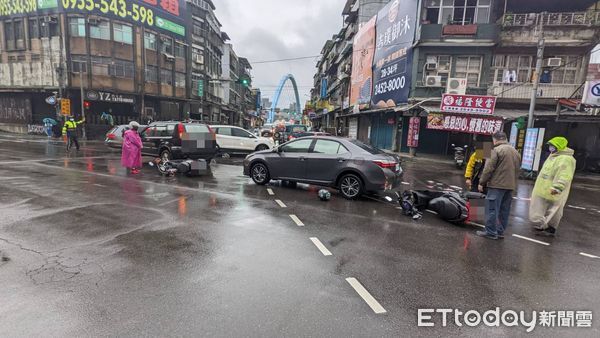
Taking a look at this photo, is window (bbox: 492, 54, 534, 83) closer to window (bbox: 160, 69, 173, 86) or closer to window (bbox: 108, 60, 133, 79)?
window (bbox: 160, 69, 173, 86)

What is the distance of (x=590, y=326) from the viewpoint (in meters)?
3.12

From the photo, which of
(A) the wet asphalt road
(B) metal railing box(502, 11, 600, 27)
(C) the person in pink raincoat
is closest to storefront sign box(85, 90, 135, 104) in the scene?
(C) the person in pink raincoat

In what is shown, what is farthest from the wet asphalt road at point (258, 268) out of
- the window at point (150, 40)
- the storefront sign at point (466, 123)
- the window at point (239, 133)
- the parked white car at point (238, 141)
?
the window at point (150, 40)

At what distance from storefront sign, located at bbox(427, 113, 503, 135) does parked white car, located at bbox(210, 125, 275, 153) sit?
957 cm

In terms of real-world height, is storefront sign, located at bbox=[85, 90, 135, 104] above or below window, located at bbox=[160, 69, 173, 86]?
below

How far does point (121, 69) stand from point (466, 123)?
1192 inches

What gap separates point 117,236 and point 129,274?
1.48m

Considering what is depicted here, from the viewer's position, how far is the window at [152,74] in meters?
32.7

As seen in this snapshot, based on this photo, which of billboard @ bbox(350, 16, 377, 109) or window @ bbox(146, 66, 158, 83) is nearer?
billboard @ bbox(350, 16, 377, 109)

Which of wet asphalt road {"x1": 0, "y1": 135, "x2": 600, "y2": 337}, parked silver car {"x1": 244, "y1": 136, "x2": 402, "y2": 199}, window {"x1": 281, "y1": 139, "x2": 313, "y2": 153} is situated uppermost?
window {"x1": 281, "y1": 139, "x2": 313, "y2": 153}

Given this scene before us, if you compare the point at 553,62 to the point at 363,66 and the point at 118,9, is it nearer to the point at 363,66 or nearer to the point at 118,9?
the point at 363,66

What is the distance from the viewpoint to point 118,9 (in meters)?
29.8

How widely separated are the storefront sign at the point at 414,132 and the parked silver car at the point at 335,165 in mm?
12944

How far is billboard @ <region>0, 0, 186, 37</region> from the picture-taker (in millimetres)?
28547
